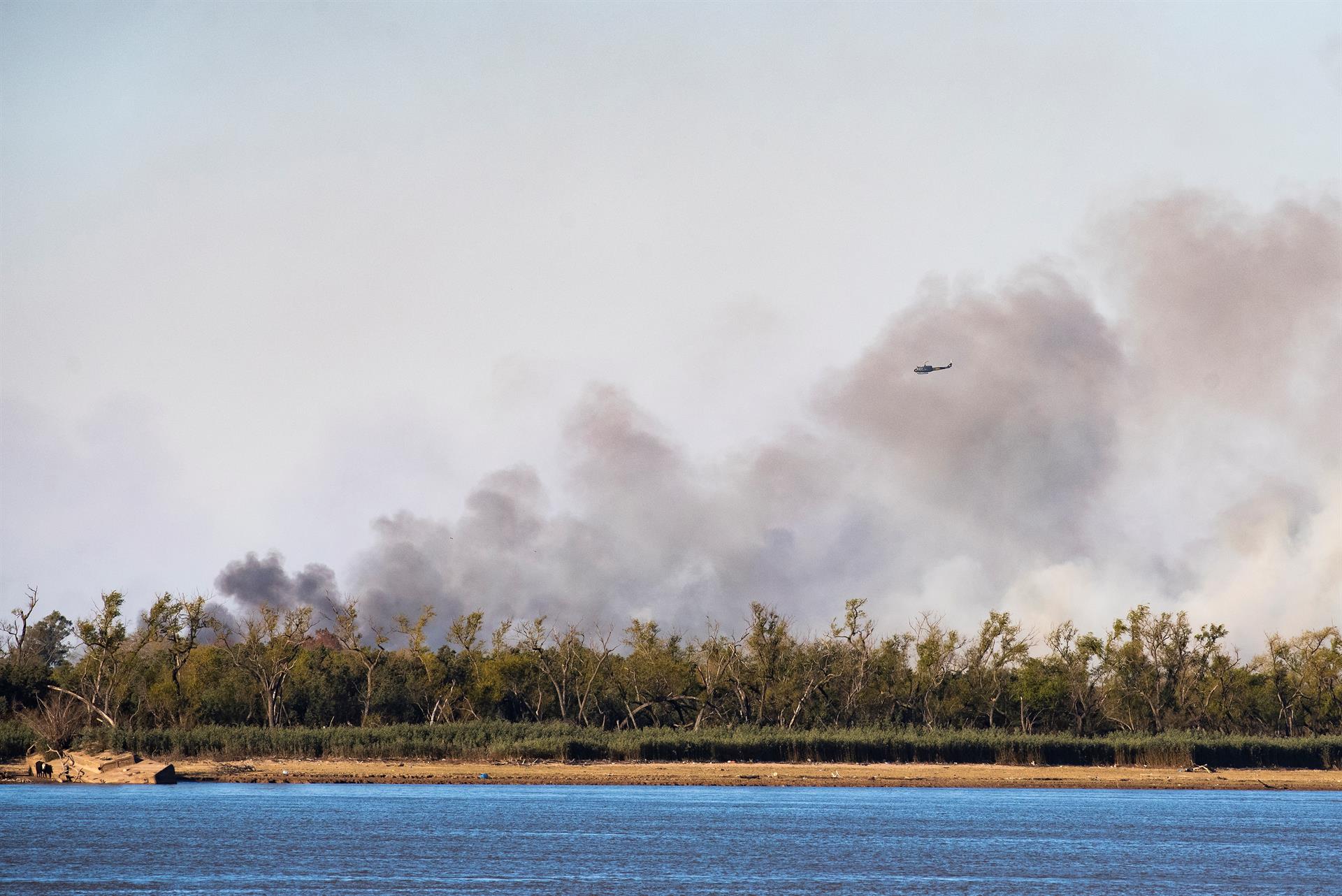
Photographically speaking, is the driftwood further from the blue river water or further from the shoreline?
the blue river water

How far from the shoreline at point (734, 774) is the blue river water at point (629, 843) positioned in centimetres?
→ 366

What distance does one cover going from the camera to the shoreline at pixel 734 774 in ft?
289

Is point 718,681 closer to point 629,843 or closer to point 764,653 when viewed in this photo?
point 764,653

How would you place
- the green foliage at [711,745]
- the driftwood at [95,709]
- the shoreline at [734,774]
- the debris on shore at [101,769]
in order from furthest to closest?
the driftwood at [95,709]
the green foliage at [711,745]
the shoreline at [734,774]
the debris on shore at [101,769]

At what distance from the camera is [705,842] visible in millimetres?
56375

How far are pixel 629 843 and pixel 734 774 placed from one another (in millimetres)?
39993

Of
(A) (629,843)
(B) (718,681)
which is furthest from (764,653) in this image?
(A) (629,843)

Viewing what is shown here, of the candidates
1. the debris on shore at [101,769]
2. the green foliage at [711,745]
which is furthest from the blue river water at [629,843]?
the green foliage at [711,745]

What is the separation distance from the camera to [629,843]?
181 feet

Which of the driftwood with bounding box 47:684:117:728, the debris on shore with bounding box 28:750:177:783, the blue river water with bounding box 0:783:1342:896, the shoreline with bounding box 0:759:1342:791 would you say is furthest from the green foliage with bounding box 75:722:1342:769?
the blue river water with bounding box 0:783:1342:896

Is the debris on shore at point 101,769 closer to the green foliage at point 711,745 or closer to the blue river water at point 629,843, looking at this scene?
the blue river water at point 629,843

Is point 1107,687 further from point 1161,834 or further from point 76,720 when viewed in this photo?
point 76,720

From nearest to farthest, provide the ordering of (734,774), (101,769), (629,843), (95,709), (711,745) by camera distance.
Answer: (629,843) < (101,769) < (734,774) < (95,709) < (711,745)

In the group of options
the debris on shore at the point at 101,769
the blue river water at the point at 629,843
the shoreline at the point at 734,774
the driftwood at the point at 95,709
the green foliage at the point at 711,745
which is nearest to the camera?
the blue river water at the point at 629,843
